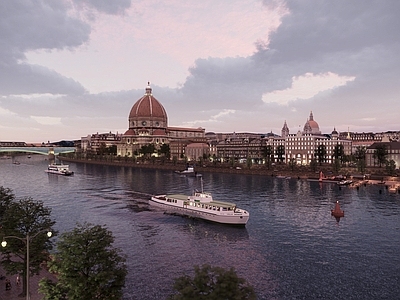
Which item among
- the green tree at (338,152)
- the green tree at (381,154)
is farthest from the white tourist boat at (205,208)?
the green tree at (338,152)

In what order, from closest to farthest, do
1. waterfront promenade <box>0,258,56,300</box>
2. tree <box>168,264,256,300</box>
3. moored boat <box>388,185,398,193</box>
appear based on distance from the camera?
tree <box>168,264,256,300</box>, waterfront promenade <box>0,258,56,300</box>, moored boat <box>388,185,398,193</box>

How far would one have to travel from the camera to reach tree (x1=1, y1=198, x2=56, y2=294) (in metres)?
33.8

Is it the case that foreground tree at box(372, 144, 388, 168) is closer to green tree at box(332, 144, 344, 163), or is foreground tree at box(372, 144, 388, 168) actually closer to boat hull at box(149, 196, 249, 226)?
green tree at box(332, 144, 344, 163)

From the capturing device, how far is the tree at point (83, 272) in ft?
89.2

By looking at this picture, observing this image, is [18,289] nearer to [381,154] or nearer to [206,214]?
[206,214]

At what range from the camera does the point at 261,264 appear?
45781mm

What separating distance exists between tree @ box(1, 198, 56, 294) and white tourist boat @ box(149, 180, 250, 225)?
35182 millimetres

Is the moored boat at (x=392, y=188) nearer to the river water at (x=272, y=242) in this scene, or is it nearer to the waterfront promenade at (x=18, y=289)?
the river water at (x=272, y=242)

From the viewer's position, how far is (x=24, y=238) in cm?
3488

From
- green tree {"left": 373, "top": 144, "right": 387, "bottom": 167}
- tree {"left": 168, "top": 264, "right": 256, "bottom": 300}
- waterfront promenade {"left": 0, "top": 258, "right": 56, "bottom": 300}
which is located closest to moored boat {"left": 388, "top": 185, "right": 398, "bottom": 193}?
green tree {"left": 373, "top": 144, "right": 387, "bottom": 167}

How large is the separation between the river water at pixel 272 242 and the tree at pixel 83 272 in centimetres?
966

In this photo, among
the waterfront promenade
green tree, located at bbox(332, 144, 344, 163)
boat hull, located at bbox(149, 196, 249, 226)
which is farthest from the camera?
green tree, located at bbox(332, 144, 344, 163)

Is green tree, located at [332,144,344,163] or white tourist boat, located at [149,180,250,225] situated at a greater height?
green tree, located at [332,144,344,163]

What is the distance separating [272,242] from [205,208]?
62.1 feet
